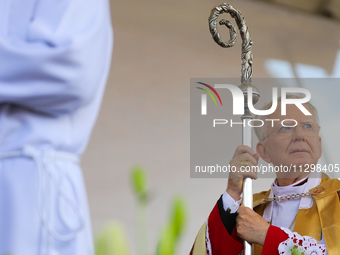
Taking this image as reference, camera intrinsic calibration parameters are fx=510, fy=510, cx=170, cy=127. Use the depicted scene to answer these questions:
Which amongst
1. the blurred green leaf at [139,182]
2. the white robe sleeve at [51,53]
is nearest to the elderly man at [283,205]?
the white robe sleeve at [51,53]

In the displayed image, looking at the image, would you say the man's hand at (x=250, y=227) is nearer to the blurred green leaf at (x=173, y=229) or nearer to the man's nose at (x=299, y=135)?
the man's nose at (x=299, y=135)

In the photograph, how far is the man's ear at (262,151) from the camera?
323 centimetres

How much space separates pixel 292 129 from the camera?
10.3 ft

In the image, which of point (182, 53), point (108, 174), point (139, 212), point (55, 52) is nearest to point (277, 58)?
point (182, 53)

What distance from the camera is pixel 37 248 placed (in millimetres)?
1089

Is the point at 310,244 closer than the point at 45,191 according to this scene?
No

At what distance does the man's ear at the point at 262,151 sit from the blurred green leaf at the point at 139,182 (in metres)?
2.90

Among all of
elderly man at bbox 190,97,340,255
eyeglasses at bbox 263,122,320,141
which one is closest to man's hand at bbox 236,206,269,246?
elderly man at bbox 190,97,340,255

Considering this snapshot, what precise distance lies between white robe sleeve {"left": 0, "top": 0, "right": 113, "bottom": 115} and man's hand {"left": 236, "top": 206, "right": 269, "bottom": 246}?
63.6 inches

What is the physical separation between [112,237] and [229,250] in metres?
2.47

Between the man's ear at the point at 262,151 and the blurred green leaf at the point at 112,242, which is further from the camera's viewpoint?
the man's ear at the point at 262,151

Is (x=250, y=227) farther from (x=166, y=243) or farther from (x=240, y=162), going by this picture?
(x=166, y=243)

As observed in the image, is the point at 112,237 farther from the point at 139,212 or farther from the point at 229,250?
the point at 229,250

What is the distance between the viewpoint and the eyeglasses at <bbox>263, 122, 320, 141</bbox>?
10.2 ft
